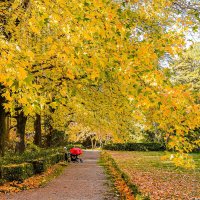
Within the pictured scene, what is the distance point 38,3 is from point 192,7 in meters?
4.34

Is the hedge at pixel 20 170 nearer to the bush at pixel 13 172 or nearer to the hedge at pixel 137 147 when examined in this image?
the bush at pixel 13 172

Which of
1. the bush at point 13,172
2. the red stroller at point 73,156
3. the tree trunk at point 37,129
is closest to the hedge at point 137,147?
the red stroller at point 73,156

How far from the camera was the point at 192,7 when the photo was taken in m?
8.55

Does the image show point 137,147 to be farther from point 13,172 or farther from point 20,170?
point 13,172

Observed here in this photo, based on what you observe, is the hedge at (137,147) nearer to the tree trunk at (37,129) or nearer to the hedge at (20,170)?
the tree trunk at (37,129)

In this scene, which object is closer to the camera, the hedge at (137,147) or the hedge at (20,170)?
the hedge at (20,170)

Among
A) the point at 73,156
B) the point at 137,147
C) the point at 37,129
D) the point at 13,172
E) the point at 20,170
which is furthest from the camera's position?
the point at 137,147

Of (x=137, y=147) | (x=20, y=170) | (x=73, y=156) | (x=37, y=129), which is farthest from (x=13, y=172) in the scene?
(x=137, y=147)

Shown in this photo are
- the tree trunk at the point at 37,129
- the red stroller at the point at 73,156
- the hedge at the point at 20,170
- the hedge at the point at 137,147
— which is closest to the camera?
the hedge at the point at 20,170

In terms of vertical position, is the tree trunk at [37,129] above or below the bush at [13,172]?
above

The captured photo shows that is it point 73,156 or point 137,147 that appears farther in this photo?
point 137,147

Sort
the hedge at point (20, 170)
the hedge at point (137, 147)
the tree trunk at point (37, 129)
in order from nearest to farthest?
the hedge at point (20, 170), the tree trunk at point (37, 129), the hedge at point (137, 147)

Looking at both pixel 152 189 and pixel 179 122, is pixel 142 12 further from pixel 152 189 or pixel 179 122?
pixel 152 189

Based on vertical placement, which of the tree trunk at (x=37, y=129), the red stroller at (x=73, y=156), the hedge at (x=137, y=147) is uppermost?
the tree trunk at (x=37, y=129)
